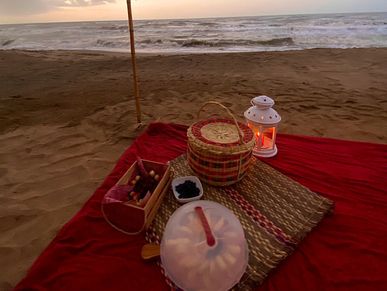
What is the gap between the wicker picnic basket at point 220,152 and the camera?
5.02 feet

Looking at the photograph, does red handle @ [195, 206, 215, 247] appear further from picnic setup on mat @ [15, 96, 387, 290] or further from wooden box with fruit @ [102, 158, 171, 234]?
wooden box with fruit @ [102, 158, 171, 234]

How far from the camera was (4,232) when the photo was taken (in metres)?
1.51

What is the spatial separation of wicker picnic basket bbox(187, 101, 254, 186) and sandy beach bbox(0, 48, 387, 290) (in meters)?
0.88

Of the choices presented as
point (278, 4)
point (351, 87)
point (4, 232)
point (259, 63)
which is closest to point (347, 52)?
point (259, 63)

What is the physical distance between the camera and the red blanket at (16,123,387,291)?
1.17 metres

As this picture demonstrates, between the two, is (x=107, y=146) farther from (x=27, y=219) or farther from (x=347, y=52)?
(x=347, y=52)

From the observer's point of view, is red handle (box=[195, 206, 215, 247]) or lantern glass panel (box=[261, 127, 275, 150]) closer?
red handle (box=[195, 206, 215, 247])

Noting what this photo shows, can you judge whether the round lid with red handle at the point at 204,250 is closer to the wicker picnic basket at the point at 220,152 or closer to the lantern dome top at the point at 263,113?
the wicker picnic basket at the point at 220,152

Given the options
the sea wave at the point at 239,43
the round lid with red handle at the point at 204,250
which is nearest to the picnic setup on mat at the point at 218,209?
the round lid with red handle at the point at 204,250

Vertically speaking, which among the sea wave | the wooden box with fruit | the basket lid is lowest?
the wooden box with fruit

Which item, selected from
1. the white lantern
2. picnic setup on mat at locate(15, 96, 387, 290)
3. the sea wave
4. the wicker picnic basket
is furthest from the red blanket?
the sea wave

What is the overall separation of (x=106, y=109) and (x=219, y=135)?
225 cm

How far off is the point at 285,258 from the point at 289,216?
30 cm

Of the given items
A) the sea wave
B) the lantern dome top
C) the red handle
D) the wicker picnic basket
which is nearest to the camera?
the red handle
